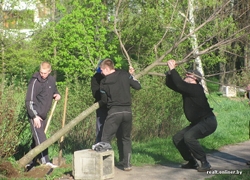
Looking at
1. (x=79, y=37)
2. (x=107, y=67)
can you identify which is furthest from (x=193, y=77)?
(x=79, y=37)

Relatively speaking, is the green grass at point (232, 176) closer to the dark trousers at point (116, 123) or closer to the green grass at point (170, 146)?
the green grass at point (170, 146)

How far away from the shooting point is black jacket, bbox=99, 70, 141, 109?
9211mm

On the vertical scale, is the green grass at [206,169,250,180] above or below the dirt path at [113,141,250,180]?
above

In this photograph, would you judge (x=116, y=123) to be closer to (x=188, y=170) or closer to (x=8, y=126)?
(x=188, y=170)

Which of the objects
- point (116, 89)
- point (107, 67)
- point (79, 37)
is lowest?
point (116, 89)

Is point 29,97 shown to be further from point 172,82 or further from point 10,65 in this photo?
point 10,65

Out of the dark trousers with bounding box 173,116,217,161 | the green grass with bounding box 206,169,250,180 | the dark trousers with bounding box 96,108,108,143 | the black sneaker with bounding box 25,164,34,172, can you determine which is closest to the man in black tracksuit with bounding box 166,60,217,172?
the dark trousers with bounding box 173,116,217,161

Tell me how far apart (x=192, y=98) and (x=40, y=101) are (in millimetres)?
2622

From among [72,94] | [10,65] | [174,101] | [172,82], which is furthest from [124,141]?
[10,65]

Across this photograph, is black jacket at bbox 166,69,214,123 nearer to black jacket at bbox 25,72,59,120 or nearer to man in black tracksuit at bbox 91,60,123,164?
man in black tracksuit at bbox 91,60,123,164

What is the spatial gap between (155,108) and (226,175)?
5.05 metres

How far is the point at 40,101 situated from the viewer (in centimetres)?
1003

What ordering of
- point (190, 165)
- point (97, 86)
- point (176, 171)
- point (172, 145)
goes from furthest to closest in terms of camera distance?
point (172, 145) → point (97, 86) → point (190, 165) → point (176, 171)

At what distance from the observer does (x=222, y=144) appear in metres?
12.5
